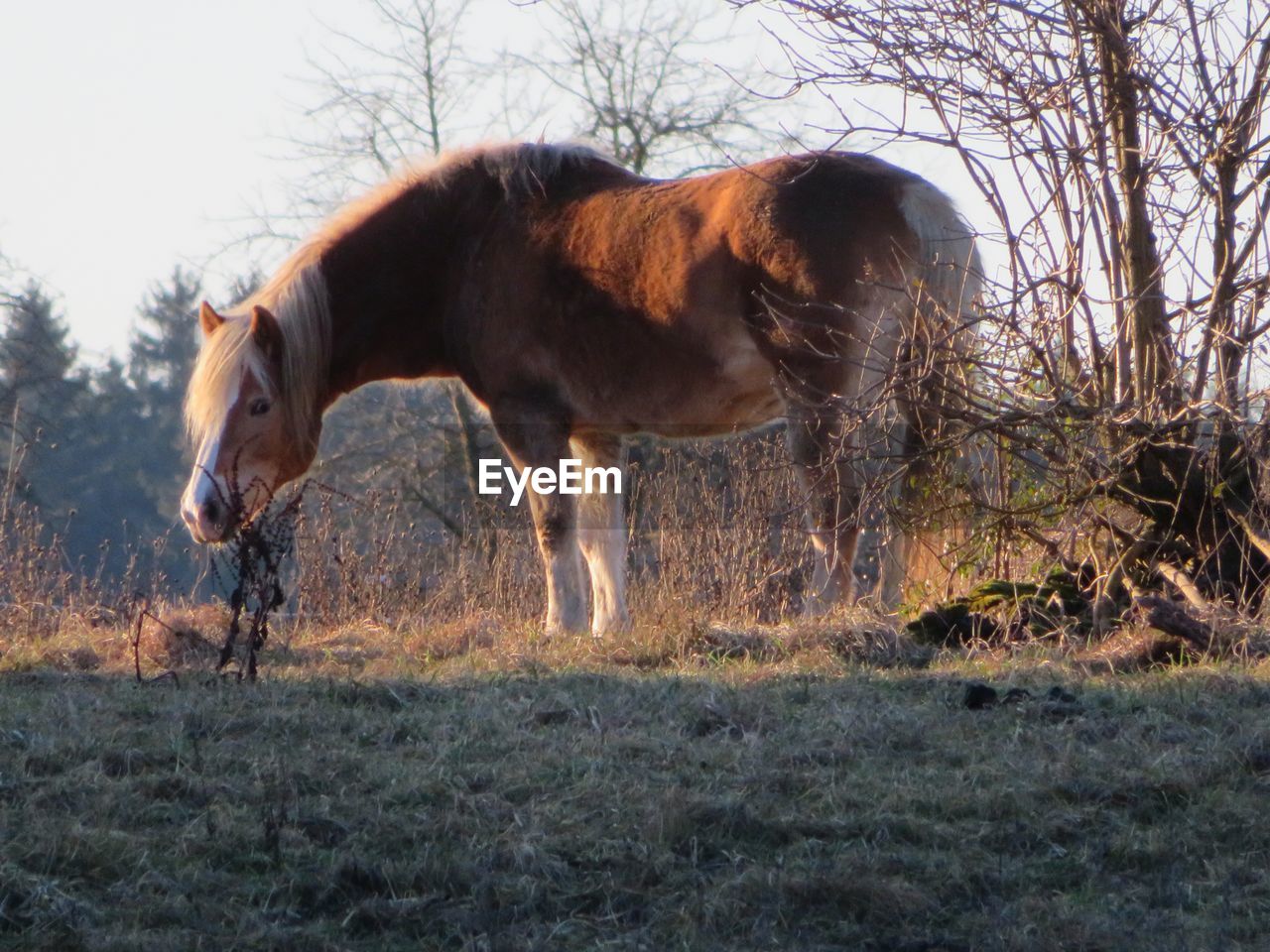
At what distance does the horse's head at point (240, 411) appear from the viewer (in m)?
6.70

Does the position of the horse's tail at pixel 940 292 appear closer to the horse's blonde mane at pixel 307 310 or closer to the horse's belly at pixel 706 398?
the horse's belly at pixel 706 398

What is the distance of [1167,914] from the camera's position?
3018mm

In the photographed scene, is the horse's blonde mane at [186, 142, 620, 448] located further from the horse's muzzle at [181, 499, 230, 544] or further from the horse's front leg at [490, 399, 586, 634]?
the horse's front leg at [490, 399, 586, 634]

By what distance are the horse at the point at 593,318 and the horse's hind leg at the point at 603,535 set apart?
1 centimetres

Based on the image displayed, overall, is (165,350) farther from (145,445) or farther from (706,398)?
(706,398)

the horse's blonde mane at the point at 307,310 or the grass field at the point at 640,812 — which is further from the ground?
the horse's blonde mane at the point at 307,310

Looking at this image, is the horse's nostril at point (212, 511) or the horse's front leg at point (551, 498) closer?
the horse's nostril at point (212, 511)

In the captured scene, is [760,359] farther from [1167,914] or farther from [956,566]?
[1167,914]

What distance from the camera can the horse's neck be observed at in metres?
7.16

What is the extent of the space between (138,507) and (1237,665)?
109 feet

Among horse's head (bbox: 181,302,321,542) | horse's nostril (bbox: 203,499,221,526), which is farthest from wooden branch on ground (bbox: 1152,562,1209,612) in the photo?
horse's nostril (bbox: 203,499,221,526)

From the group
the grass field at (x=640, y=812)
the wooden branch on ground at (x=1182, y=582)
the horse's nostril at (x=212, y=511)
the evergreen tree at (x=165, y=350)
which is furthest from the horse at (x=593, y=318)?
the evergreen tree at (x=165, y=350)

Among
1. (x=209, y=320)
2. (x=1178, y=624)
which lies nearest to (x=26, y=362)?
(x=209, y=320)

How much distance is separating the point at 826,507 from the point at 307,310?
252cm
